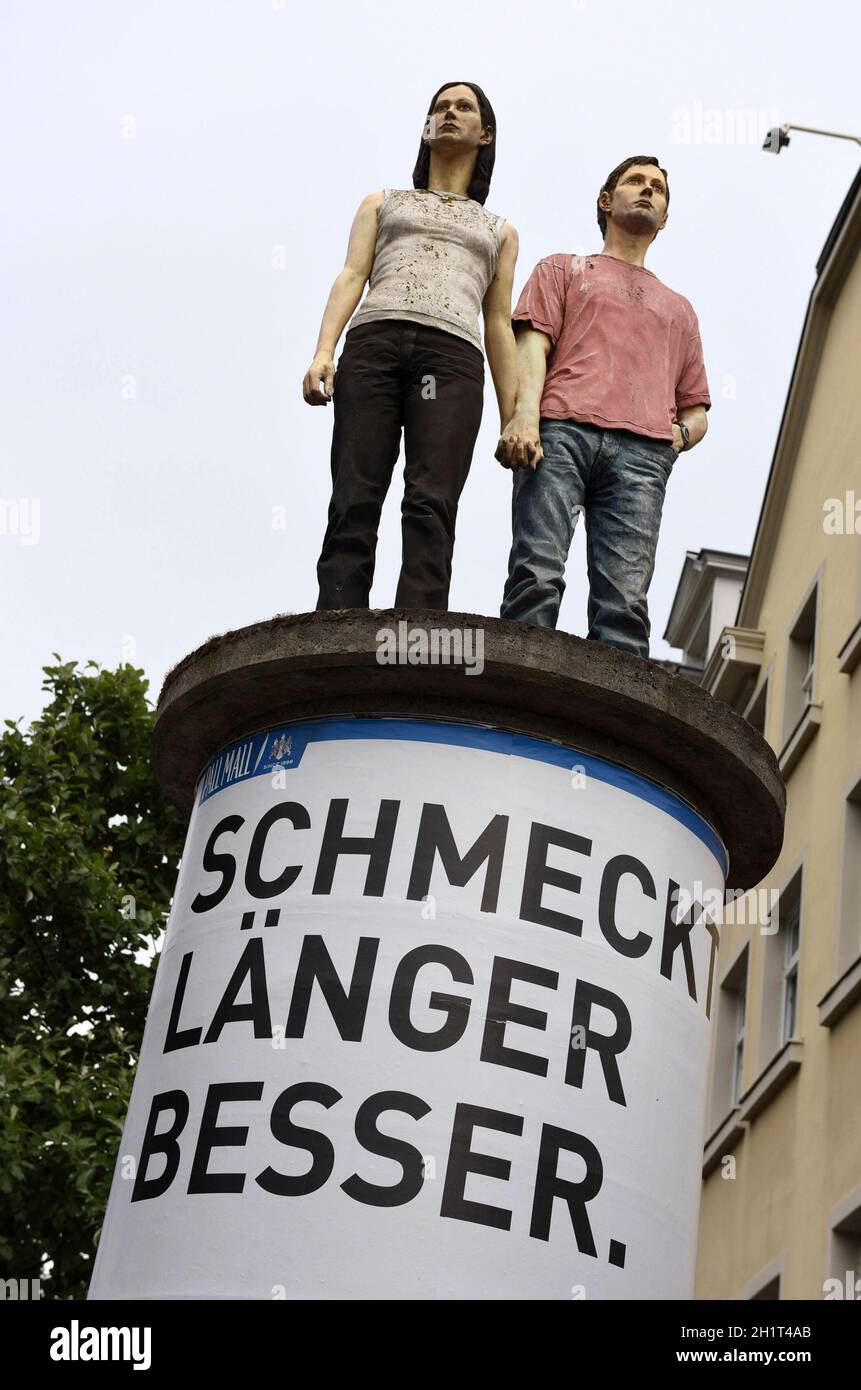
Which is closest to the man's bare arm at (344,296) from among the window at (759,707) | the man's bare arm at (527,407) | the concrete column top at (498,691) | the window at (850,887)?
the man's bare arm at (527,407)

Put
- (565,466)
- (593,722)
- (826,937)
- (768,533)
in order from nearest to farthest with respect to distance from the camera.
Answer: (593,722) → (565,466) → (826,937) → (768,533)

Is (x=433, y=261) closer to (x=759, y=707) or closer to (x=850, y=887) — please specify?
(x=850, y=887)

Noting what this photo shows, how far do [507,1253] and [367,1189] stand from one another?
0.43 m

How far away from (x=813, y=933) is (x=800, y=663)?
3.79 m

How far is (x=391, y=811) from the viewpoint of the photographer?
19.6 ft

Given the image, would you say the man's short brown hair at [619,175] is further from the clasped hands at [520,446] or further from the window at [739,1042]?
the window at [739,1042]

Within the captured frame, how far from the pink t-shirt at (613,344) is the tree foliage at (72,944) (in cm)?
801

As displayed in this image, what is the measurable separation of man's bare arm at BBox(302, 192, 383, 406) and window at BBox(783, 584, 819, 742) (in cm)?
1052

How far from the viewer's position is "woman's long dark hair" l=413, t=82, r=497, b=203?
292 inches

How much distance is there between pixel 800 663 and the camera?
59.2ft

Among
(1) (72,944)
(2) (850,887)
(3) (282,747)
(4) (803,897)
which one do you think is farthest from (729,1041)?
(3) (282,747)

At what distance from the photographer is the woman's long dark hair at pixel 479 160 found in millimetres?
7422
